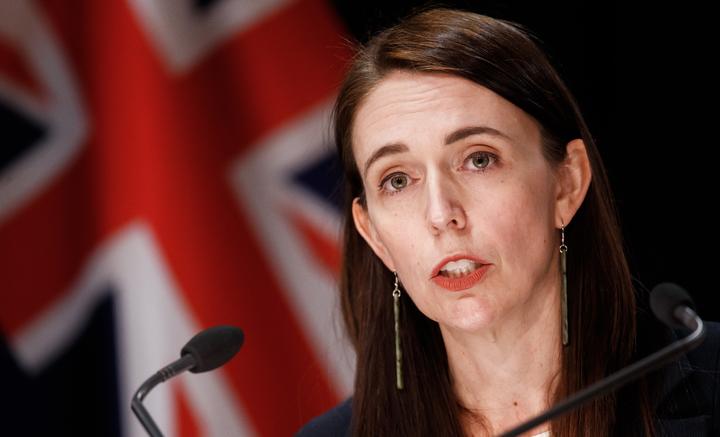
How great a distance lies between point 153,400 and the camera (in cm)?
262

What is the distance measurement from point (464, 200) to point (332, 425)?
64cm

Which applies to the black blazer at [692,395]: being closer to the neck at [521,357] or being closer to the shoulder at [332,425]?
the neck at [521,357]

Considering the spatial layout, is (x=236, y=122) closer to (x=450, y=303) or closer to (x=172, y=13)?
(x=172, y=13)

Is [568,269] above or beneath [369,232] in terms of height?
beneath

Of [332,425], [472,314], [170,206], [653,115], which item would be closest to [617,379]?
[472,314]

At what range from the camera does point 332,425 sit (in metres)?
2.16

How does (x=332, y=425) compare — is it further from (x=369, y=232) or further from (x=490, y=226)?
(x=490, y=226)

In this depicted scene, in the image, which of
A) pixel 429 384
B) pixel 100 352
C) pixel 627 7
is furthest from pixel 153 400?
pixel 627 7

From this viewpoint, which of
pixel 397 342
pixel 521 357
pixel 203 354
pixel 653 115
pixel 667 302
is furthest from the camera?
pixel 653 115

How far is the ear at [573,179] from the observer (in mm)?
1911

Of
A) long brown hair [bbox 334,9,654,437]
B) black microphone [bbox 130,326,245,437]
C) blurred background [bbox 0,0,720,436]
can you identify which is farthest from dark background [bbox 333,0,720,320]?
black microphone [bbox 130,326,245,437]

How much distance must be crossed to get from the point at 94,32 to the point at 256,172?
53cm

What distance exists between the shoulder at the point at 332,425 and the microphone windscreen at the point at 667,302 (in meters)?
0.85

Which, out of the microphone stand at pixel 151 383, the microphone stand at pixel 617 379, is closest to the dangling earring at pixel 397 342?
the microphone stand at pixel 151 383
